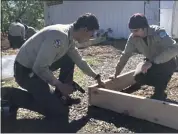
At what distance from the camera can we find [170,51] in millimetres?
3746

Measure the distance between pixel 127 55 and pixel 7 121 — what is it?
5.48 ft

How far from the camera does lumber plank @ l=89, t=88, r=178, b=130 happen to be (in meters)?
3.27

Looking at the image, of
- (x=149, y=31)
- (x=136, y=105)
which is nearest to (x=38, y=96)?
(x=136, y=105)

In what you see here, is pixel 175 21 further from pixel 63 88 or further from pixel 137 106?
pixel 63 88

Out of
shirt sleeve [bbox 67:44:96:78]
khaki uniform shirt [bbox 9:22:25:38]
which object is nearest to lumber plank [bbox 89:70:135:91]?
shirt sleeve [bbox 67:44:96:78]

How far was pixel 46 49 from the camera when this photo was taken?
312cm

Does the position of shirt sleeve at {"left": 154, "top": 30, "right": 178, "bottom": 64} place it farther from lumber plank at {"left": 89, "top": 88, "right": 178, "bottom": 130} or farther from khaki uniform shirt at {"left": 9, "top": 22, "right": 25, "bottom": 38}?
khaki uniform shirt at {"left": 9, "top": 22, "right": 25, "bottom": 38}

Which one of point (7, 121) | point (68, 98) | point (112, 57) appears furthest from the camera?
point (112, 57)

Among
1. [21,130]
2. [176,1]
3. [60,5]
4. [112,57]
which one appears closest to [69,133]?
[21,130]

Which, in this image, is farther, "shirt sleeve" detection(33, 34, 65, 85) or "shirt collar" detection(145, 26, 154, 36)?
"shirt collar" detection(145, 26, 154, 36)

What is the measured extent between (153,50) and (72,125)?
4.38ft

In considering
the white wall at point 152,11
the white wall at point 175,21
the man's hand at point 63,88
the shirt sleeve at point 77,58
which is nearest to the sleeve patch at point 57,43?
the man's hand at point 63,88

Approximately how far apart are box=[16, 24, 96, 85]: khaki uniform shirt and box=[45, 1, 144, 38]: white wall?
34.2 ft

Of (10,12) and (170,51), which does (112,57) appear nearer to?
(170,51)
